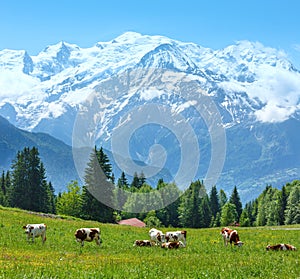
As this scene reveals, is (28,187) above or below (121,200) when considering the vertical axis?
below

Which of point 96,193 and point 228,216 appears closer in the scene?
point 96,193

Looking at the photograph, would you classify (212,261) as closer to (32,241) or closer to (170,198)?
(32,241)

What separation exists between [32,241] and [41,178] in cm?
6798

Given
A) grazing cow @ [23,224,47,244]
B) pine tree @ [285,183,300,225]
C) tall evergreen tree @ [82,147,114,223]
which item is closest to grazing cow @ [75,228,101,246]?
grazing cow @ [23,224,47,244]

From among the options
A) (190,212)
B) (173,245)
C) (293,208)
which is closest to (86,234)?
(173,245)

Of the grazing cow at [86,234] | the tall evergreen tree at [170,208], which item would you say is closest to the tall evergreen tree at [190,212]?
the tall evergreen tree at [170,208]

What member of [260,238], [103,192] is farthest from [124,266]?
[103,192]

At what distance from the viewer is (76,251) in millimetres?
28562

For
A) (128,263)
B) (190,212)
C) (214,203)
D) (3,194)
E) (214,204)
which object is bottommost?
(128,263)

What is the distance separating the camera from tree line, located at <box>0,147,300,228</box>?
89.6m

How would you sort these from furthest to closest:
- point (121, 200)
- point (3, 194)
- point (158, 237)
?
1. point (121, 200)
2. point (3, 194)
3. point (158, 237)

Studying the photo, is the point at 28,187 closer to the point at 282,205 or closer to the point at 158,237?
the point at 158,237

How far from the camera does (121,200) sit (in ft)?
469

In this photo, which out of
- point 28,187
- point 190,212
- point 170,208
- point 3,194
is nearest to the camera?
point 28,187
